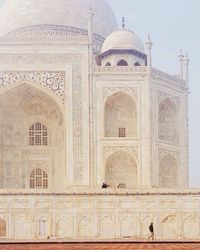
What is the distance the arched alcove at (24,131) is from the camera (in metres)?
22.3

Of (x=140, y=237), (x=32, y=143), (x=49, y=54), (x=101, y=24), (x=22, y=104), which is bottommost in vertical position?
(x=140, y=237)

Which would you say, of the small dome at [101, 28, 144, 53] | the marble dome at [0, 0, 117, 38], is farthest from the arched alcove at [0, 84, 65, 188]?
the marble dome at [0, 0, 117, 38]

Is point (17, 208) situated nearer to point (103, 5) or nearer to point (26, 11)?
point (26, 11)

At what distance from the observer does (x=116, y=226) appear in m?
16.7

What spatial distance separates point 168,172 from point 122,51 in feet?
15.6

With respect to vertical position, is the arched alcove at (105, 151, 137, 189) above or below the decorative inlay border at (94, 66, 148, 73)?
below

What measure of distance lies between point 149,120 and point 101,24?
23.9 feet

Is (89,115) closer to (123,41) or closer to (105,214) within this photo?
(123,41)

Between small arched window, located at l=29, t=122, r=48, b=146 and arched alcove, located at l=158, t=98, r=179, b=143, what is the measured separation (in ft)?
13.8

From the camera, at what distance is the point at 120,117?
22062 mm

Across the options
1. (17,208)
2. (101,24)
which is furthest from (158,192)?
(101,24)

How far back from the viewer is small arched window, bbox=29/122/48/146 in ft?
75.0

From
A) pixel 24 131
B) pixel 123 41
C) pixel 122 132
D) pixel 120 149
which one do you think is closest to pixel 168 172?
pixel 122 132

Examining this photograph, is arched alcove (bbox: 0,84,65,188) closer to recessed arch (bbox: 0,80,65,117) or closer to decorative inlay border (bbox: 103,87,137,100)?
recessed arch (bbox: 0,80,65,117)
